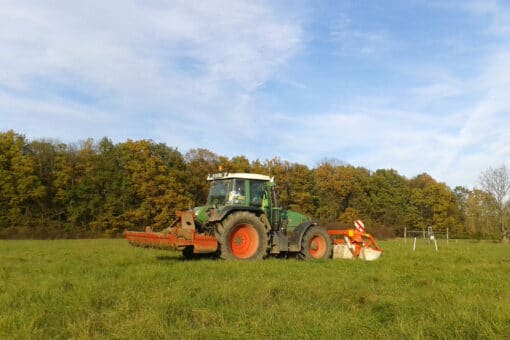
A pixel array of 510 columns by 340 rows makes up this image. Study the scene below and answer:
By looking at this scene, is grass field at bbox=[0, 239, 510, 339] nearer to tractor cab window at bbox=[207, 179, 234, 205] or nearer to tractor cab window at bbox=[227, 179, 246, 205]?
tractor cab window at bbox=[227, 179, 246, 205]

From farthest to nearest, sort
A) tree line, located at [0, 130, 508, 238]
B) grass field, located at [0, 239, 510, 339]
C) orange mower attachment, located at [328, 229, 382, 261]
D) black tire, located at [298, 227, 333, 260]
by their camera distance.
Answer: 1. tree line, located at [0, 130, 508, 238]
2. orange mower attachment, located at [328, 229, 382, 261]
3. black tire, located at [298, 227, 333, 260]
4. grass field, located at [0, 239, 510, 339]

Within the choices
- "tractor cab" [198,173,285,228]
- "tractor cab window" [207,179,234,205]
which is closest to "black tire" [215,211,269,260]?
"tractor cab" [198,173,285,228]

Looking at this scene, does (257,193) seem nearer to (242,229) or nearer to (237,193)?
(237,193)

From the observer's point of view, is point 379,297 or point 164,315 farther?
point 379,297

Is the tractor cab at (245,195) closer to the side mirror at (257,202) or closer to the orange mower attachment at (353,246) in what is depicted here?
the side mirror at (257,202)

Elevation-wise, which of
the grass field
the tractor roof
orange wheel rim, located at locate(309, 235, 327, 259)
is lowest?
the grass field

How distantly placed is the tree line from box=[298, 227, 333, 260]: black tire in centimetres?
2592

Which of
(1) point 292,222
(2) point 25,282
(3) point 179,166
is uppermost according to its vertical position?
(3) point 179,166

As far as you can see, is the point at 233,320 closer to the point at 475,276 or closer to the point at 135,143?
the point at 475,276

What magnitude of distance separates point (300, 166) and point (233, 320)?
46.8m

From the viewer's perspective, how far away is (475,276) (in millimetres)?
7941

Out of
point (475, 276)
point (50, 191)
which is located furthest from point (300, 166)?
point (475, 276)

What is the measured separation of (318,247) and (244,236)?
8.39 feet

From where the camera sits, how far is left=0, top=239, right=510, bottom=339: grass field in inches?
161
